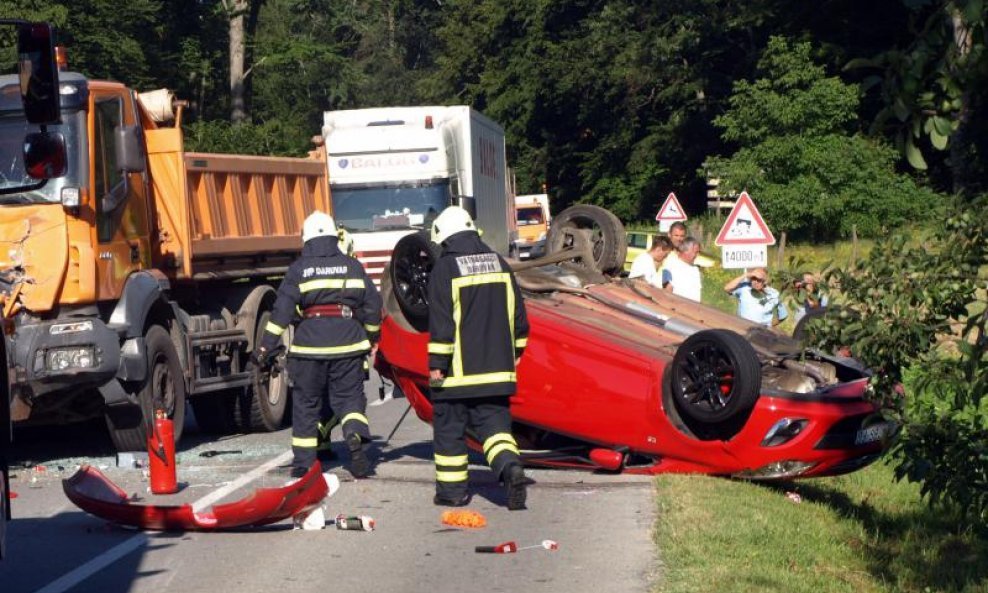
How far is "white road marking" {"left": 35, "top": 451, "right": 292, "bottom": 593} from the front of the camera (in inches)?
284

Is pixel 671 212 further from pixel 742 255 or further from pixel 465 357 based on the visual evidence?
pixel 465 357

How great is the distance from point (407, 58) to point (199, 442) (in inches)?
3396

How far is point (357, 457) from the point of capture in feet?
33.6

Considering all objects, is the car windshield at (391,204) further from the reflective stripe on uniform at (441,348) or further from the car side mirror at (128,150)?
the reflective stripe on uniform at (441,348)

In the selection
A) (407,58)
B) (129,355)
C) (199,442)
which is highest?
(407,58)

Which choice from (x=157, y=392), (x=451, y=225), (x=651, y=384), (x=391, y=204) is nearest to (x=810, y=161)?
(x=391, y=204)

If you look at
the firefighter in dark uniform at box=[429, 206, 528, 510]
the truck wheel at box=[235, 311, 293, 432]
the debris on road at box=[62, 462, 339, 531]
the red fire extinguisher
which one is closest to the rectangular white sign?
the truck wheel at box=[235, 311, 293, 432]

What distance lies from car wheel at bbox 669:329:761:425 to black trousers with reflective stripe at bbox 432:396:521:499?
43.0 inches

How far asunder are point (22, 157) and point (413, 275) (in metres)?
3.03

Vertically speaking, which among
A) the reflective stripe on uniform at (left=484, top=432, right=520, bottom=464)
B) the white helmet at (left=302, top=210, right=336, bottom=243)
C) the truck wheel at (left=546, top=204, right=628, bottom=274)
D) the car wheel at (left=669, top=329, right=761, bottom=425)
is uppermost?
the white helmet at (left=302, top=210, right=336, bottom=243)

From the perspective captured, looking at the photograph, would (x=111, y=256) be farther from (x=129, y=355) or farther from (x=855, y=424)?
(x=855, y=424)

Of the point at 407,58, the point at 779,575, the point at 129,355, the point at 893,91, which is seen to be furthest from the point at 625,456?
the point at 407,58

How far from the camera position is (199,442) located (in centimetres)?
1320

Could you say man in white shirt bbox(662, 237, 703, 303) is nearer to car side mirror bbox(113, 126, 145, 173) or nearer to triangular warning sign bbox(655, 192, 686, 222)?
car side mirror bbox(113, 126, 145, 173)
